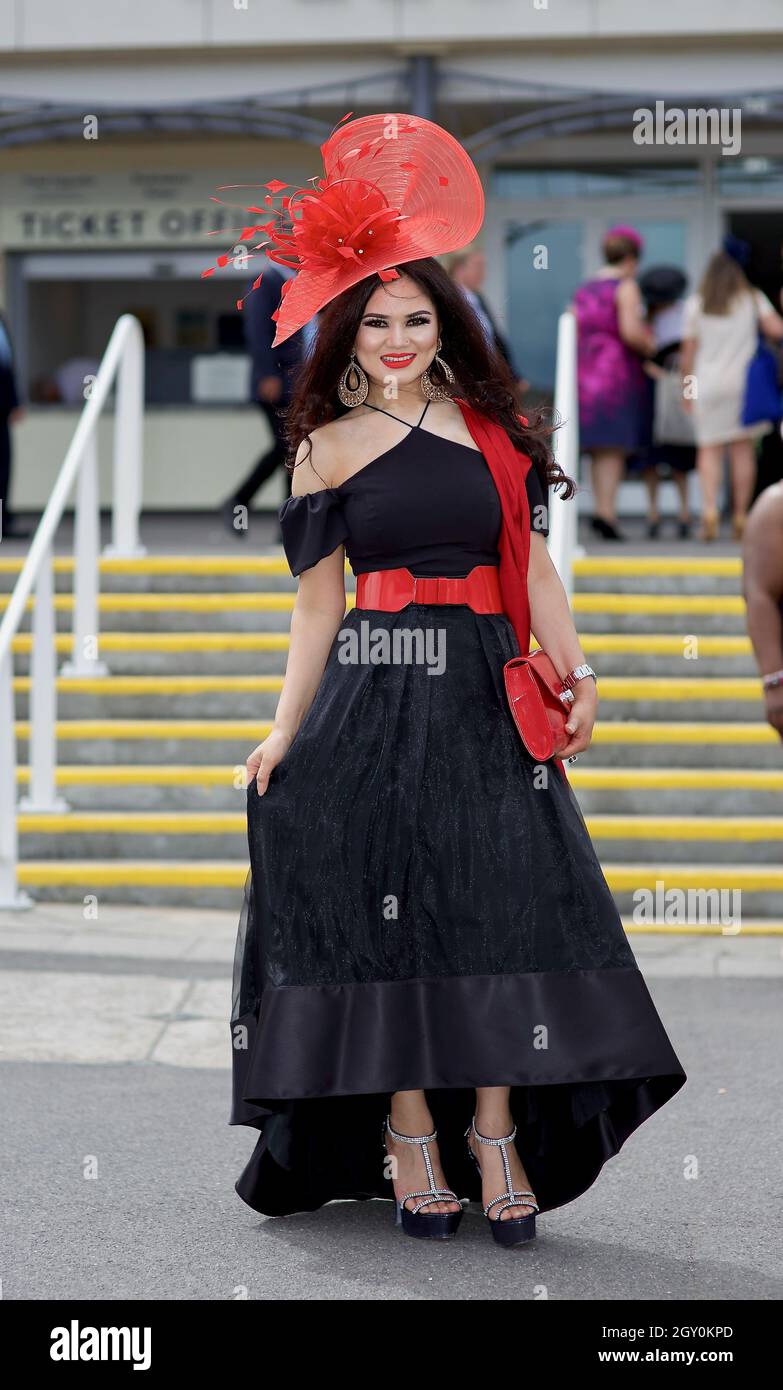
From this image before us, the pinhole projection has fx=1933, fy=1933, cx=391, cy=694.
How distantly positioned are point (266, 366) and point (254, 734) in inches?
126

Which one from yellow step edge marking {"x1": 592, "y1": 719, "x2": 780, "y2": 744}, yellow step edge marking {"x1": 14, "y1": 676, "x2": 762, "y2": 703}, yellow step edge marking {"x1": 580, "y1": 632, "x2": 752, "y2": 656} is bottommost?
yellow step edge marking {"x1": 592, "y1": 719, "x2": 780, "y2": 744}

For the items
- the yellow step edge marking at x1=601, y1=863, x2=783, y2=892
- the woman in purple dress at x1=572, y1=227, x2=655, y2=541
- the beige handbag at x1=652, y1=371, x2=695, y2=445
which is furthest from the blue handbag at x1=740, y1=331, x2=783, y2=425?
the yellow step edge marking at x1=601, y1=863, x2=783, y2=892

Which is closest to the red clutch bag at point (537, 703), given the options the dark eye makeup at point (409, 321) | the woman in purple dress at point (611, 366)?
the dark eye makeup at point (409, 321)

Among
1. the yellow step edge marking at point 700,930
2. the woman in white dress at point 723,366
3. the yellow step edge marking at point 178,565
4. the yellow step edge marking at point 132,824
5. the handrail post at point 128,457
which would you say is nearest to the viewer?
the yellow step edge marking at point 700,930

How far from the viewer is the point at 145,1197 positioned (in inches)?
161

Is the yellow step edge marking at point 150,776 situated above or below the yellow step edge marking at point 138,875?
above

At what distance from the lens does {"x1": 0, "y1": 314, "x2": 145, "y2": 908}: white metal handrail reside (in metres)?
6.94

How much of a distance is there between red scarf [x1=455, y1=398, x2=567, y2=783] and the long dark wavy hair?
0.09 feet

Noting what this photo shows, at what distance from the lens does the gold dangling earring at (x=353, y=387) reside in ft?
12.4

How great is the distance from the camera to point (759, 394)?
34.3 feet

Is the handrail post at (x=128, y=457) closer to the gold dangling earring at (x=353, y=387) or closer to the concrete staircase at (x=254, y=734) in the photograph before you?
the concrete staircase at (x=254, y=734)

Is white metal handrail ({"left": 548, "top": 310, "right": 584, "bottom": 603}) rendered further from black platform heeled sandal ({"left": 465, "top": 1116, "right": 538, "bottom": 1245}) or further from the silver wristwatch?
black platform heeled sandal ({"left": 465, "top": 1116, "right": 538, "bottom": 1245})

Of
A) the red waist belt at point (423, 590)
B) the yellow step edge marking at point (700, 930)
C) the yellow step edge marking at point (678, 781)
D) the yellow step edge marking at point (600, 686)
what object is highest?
the red waist belt at point (423, 590)

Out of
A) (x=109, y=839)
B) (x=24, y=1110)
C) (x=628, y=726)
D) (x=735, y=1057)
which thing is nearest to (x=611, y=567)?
(x=628, y=726)
